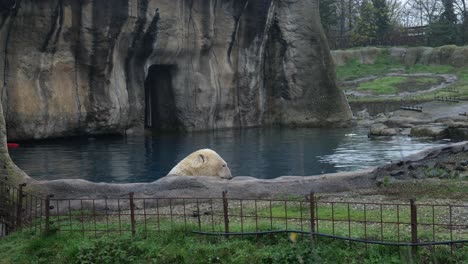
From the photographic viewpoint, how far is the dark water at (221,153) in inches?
915

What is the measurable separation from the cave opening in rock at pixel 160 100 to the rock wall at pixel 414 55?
28406 millimetres

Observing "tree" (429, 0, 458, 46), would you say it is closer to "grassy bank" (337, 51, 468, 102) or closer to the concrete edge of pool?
"grassy bank" (337, 51, 468, 102)

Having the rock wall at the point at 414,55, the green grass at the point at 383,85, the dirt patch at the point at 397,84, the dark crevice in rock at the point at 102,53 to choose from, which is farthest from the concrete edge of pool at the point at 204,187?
the rock wall at the point at 414,55

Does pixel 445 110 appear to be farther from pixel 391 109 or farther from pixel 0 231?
pixel 0 231

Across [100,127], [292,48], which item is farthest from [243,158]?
[292,48]

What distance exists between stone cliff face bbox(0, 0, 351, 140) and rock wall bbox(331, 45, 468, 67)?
2279cm

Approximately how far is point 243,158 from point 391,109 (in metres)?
26.0

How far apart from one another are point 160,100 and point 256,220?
96.3 feet

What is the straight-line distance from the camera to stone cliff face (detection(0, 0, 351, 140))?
3006cm

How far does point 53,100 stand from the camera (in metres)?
31.5

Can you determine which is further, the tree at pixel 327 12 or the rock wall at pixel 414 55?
the tree at pixel 327 12

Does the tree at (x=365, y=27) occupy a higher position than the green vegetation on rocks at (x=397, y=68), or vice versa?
the tree at (x=365, y=27)

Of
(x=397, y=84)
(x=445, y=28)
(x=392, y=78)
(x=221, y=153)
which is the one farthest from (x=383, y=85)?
(x=221, y=153)

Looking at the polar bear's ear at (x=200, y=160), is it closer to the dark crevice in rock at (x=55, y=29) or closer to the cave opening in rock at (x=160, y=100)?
the dark crevice in rock at (x=55, y=29)
